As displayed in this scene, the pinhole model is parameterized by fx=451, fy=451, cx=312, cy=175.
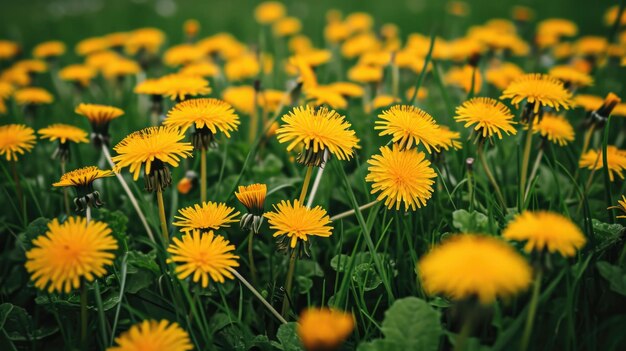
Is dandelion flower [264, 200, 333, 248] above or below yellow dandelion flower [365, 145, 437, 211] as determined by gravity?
below

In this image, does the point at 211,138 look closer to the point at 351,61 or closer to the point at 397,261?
the point at 397,261

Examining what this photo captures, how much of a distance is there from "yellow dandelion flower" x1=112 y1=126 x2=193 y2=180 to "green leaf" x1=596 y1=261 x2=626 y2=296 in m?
1.01

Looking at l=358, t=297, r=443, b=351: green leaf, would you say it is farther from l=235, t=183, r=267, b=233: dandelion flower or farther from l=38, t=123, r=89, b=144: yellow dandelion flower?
l=38, t=123, r=89, b=144: yellow dandelion flower

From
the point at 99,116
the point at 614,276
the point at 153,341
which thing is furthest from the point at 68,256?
the point at 614,276

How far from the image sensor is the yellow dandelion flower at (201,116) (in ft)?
3.93

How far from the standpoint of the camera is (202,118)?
3.97 ft

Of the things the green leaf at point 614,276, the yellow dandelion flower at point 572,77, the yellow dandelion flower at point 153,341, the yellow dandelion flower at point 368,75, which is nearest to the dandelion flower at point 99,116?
the yellow dandelion flower at point 153,341

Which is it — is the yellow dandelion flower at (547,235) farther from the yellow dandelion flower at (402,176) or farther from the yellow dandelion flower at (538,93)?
the yellow dandelion flower at (538,93)

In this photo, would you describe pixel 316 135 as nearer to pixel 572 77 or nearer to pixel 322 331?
pixel 322 331

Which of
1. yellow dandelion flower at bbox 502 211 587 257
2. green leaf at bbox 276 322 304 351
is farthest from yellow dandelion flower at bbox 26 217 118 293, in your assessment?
yellow dandelion flower at bbox 502 211 587 257

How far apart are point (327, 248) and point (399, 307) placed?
0.48m

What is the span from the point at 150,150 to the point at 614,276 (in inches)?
44.1

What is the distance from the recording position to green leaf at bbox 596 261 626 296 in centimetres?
102

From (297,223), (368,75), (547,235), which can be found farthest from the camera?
(368,75)
